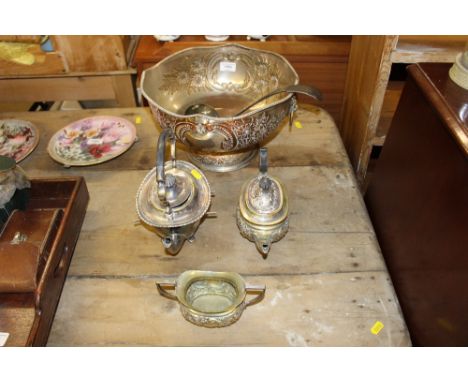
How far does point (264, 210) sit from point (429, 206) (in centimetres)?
32

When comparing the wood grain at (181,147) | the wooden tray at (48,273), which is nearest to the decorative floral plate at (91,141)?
the wood grain at (181,147)

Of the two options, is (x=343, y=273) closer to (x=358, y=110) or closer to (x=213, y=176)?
(x=213, y=176)

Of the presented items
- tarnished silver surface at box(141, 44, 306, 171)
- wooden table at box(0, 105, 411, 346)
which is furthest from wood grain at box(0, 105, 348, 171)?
tarnished silver surface at box(141, 44, 306, 171)

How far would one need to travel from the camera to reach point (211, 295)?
0.79m

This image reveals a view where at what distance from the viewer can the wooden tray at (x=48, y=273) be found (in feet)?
2.37

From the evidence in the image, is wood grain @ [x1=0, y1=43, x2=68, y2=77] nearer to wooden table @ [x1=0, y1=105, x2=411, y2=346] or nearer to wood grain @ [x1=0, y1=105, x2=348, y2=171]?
wood grain @ [x1=0, y1=105, x2=348, y2=171]

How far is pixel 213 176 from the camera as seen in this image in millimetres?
1086

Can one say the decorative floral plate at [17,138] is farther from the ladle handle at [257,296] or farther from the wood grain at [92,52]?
the ladle handle at [257,296]

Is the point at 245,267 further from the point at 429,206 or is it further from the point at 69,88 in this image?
the point at 69,88

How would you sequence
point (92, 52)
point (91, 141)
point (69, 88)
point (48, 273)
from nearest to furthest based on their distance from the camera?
point (48, 273) < point (91, 141) < point (92, 52) < point (69, 88)

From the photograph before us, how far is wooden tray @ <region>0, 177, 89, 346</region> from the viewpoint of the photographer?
2.37ft

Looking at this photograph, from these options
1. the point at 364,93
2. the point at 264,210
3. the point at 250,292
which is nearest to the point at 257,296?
the point at 250,292

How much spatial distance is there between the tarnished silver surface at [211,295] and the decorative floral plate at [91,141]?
0.49 m

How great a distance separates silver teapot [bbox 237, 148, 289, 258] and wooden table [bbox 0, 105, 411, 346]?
0.07 m
